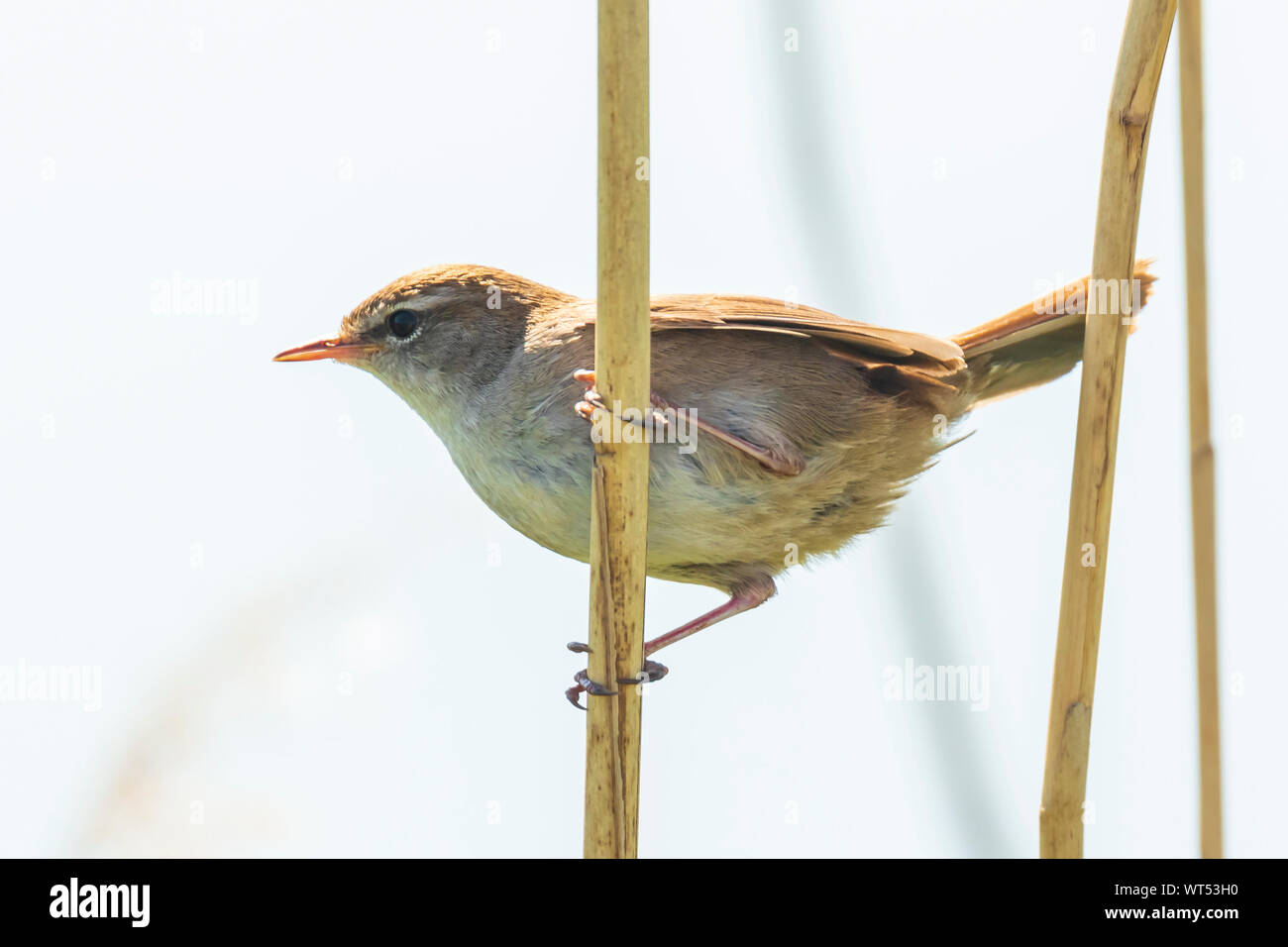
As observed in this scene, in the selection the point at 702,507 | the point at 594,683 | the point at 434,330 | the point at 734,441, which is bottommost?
the point at 594,683

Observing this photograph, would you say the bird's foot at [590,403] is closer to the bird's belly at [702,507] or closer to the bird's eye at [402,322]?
the bird's belly at [702,507]

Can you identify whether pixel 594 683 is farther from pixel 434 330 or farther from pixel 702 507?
pixel 434 330

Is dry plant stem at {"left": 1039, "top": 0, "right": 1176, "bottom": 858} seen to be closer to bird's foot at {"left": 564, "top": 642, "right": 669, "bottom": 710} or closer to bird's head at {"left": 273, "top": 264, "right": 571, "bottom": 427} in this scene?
bird's foot at {"left": 564, "top": 642, "right": 669, "bottom": 710}

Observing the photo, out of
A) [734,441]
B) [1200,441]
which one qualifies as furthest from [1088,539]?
[734,441]

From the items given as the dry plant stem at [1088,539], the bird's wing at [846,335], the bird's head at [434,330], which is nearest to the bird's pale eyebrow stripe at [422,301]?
the bird's head at [434,330]

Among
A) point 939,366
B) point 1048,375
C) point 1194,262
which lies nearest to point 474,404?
point 939,366

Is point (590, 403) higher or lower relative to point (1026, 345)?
A: lower

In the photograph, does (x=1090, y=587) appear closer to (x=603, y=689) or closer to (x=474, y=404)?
(x=603, y=689)
